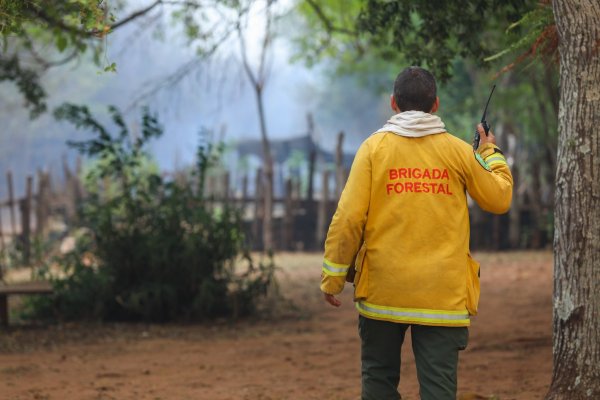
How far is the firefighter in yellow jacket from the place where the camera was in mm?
3672

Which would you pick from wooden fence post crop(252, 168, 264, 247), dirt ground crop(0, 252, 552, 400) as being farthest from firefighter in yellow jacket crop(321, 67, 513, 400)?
wooden fence post crop(252, 168, 264, 247)

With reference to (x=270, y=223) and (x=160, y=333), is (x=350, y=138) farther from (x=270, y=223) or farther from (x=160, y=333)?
(x=160, y=333)

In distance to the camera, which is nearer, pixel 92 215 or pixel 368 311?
pixel 368 311

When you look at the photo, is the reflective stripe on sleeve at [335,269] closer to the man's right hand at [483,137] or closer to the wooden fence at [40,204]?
the man's right hand at [483,137]

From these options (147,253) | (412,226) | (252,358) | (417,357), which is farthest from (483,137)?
(147,253)

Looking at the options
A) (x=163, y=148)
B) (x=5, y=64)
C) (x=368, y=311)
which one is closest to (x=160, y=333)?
(x=5, y=64)

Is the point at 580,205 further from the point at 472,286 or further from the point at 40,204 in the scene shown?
the point at 40,204

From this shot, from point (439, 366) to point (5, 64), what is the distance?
8386 mm

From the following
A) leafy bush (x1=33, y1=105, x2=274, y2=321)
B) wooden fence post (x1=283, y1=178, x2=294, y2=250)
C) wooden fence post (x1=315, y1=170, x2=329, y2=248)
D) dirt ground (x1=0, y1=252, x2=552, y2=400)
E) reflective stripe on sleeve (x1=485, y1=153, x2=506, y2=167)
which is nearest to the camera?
reflective stripe on sleeve (x1=485, y1=153, x2=506, y2=167)

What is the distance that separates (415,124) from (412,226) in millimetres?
415

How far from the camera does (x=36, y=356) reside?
25.3 ft

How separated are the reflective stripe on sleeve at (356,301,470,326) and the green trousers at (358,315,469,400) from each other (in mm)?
55

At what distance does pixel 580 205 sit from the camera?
427 centimetres

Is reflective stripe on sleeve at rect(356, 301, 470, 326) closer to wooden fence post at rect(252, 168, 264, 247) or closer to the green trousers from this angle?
the green trousers
